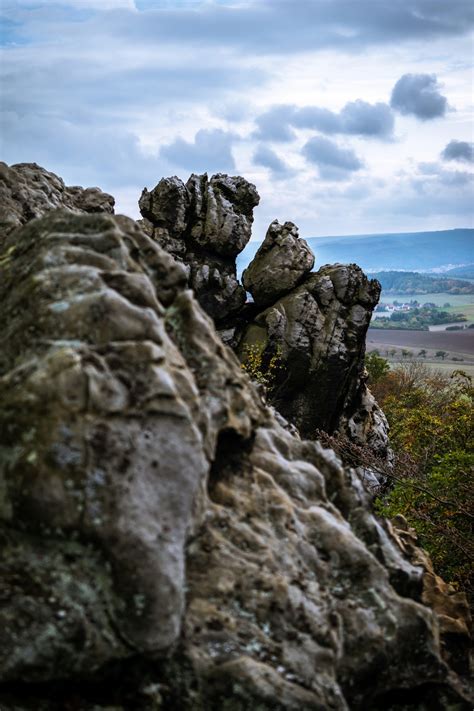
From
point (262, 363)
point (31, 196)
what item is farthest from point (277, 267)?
point (31, 196)

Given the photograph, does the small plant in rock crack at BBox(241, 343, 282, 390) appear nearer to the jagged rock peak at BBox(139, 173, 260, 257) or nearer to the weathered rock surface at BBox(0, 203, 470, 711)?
the jagged rock peak at BBox(139, 173, 260, 257)

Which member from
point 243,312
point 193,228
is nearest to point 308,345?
point 243,312

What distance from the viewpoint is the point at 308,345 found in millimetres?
45906

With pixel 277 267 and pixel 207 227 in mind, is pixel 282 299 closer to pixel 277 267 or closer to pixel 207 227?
pixel 277 267

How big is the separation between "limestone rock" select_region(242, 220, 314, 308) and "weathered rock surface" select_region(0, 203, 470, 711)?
38.9 metres

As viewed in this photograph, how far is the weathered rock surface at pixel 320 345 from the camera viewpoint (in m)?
45.8

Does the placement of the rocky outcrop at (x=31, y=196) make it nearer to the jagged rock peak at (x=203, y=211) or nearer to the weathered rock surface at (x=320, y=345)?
the weathered rock surface at (x=320, y=345)

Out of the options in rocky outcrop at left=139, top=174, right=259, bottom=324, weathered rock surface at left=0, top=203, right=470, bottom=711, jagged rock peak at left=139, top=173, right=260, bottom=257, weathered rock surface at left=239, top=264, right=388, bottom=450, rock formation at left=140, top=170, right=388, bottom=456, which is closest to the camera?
weathered rock surface at left=0, top=203, right=470, bottom=711

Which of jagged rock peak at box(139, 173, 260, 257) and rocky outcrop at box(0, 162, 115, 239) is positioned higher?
jagged rock peak at box(139, 173, 260, 257)

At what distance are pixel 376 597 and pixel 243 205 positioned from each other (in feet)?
150

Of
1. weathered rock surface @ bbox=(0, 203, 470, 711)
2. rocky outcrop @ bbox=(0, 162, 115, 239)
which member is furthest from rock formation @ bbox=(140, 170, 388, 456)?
weathered rock surface @ bbox=(0, 203, 470, 711)

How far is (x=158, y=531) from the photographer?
7145 millimetres

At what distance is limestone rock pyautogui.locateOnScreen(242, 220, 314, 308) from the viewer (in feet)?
159

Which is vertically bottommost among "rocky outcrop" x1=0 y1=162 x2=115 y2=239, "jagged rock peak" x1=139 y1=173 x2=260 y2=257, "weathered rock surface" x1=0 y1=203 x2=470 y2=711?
"weathered rock surface" x1=0 y1=203 x2=470 y2=711
